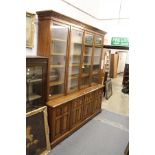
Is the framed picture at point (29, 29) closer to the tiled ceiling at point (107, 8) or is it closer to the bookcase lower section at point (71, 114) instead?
the bookcase lower section at point (71, 114)

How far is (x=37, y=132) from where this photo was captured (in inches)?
96.6

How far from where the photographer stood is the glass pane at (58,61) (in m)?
2.89

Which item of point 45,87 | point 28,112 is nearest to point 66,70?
point 45,87

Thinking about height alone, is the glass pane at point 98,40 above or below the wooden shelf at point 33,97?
above

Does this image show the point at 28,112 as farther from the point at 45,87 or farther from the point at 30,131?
the point at 45,87

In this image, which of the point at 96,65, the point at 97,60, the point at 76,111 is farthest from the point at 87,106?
the point at 97,60

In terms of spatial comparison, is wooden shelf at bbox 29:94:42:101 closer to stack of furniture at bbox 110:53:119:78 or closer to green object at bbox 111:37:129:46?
green object at bbox 111:37:129:46

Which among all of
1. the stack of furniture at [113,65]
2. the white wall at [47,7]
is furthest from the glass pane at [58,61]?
the stack of furniture at [113,65]

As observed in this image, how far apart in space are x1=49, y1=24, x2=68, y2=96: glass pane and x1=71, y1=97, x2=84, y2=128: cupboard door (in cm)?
39

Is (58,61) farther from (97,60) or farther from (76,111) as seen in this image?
(97,60)

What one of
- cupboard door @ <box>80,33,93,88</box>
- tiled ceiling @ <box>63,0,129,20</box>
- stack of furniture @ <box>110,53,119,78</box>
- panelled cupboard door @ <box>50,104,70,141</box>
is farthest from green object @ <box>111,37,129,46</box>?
stack of furniture @ <box>110,53,119,78</box>

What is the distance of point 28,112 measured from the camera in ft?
7.63

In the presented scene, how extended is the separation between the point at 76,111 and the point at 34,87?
1169 mm
